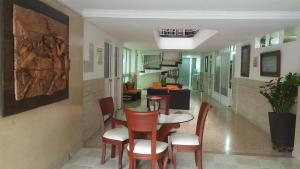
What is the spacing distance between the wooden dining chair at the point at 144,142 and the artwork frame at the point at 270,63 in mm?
3407

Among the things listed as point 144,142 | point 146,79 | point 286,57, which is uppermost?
point 286,57

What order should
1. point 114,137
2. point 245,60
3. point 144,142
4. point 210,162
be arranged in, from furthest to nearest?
point 245,60 → point 210,162 → point 114,137 → point 144,142

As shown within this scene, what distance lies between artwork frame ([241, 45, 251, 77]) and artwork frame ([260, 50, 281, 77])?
3.28 ft

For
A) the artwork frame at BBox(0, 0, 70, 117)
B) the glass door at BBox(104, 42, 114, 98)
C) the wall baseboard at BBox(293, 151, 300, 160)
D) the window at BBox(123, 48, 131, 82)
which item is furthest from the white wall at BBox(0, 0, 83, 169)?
the window at BBox(123, 48, 131, 82)

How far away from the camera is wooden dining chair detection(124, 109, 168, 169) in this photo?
8.41 ft

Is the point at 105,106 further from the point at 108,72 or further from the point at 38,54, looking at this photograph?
the point at 108,72

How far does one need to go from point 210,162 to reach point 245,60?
14.4 feet

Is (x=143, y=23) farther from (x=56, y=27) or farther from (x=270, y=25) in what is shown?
(x=270, y=25)

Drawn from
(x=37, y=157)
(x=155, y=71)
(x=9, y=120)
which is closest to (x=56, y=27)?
(x=9, y=120)

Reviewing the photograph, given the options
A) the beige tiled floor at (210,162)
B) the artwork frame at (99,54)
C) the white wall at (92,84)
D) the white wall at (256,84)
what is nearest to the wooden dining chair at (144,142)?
the beige tiled floor at (210,162)

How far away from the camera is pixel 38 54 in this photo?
8.46 feet

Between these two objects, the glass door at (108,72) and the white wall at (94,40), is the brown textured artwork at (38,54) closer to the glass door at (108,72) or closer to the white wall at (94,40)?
the white wall at (94,40)

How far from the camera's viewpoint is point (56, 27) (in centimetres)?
298

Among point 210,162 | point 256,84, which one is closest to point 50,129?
point 210,162
